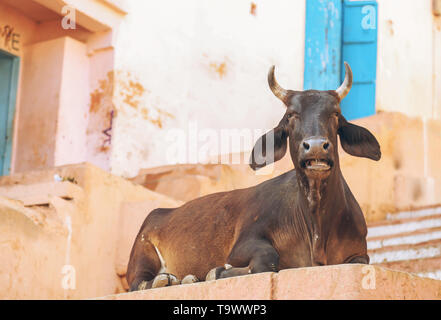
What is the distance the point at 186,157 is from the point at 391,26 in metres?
6.30

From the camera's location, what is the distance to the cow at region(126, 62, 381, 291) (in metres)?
5.51

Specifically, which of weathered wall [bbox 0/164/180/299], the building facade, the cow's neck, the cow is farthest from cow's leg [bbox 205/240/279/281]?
the building facade

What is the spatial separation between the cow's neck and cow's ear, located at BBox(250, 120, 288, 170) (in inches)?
15.1

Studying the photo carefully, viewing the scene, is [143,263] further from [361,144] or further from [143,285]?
[361,144]

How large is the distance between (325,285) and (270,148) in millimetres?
1690

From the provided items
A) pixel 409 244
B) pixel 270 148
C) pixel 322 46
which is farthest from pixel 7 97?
pixel 270 148

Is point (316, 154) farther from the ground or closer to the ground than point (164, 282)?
farther from the ground

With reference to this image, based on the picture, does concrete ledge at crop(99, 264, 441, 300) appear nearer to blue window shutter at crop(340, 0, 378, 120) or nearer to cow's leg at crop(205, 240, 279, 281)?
cow's leg at crop(205, 240, 279, 281)

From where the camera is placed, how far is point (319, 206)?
5.67 m

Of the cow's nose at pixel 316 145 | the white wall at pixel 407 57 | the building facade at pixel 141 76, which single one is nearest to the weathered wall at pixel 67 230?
the building facade at pixel 141 76

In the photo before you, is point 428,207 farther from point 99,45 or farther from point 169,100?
point 99,45

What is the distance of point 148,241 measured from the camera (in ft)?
23.1

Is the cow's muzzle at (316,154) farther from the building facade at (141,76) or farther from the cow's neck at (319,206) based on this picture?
the building facade at (141,76)
